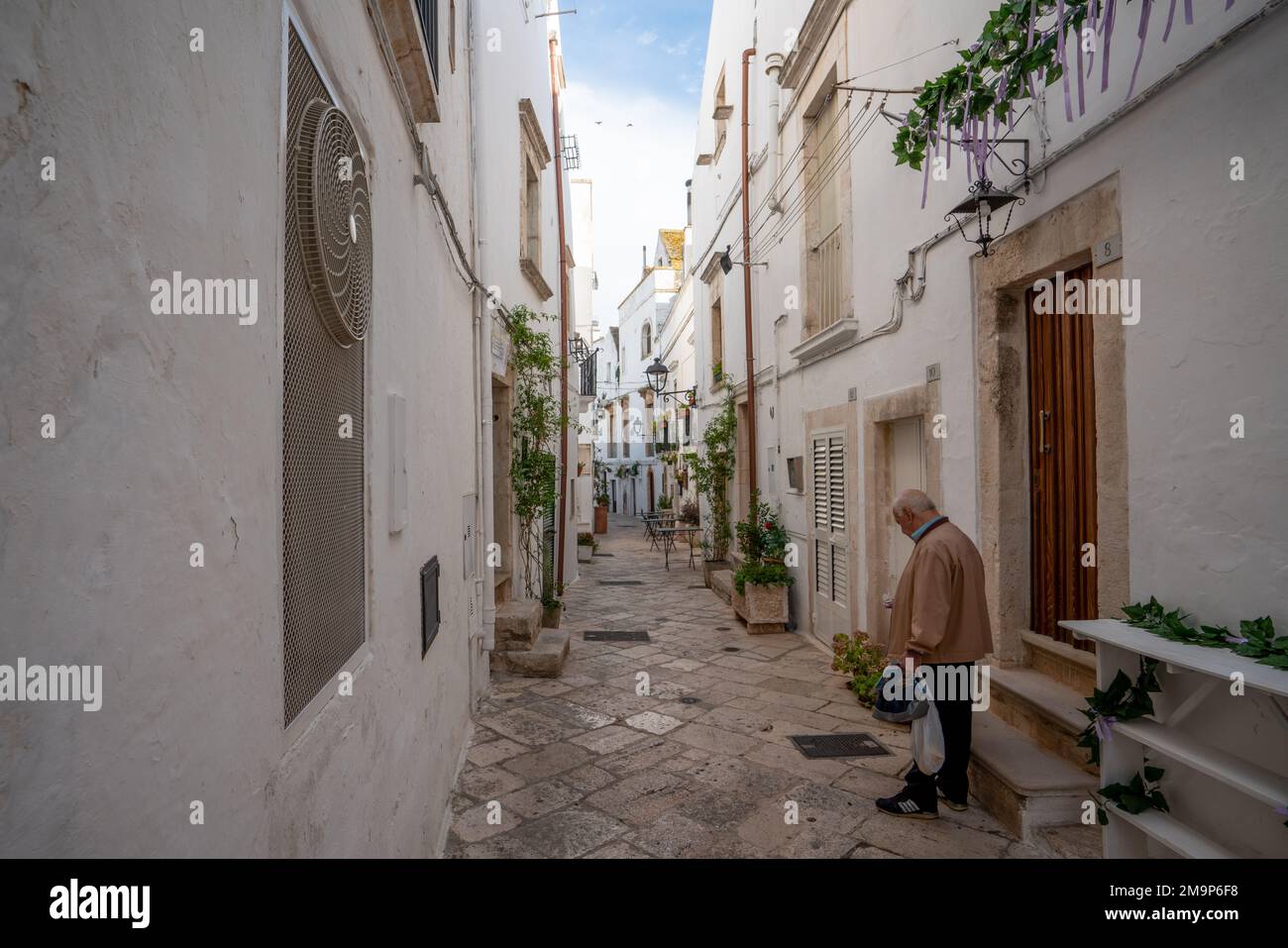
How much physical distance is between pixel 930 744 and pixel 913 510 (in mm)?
1246

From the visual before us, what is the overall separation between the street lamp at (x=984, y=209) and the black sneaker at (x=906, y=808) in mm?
3122

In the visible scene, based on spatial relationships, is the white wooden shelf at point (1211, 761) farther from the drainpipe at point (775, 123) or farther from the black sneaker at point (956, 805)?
the drainpipe at point (775, 123)

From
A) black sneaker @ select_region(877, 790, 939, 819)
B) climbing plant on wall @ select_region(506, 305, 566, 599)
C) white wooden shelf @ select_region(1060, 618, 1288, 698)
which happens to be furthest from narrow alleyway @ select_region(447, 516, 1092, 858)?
climbing plant on wall @ select_region(506, 305, 566, 599)

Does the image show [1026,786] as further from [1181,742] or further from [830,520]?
[830,520]

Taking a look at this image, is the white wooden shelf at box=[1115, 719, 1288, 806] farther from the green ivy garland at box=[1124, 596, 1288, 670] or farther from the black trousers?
the black trousers

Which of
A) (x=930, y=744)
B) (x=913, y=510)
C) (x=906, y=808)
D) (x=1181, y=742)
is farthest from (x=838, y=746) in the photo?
(x=1181, y=742)

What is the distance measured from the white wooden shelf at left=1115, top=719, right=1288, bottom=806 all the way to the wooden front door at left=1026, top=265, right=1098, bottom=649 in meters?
1.24

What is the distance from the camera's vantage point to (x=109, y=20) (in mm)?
1021

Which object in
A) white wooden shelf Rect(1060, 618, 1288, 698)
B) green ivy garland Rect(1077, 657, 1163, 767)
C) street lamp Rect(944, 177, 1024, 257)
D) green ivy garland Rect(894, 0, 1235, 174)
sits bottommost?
green ivy garland Rect(1077, 657, 1163, 767)

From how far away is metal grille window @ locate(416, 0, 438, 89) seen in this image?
3721 millimetres
